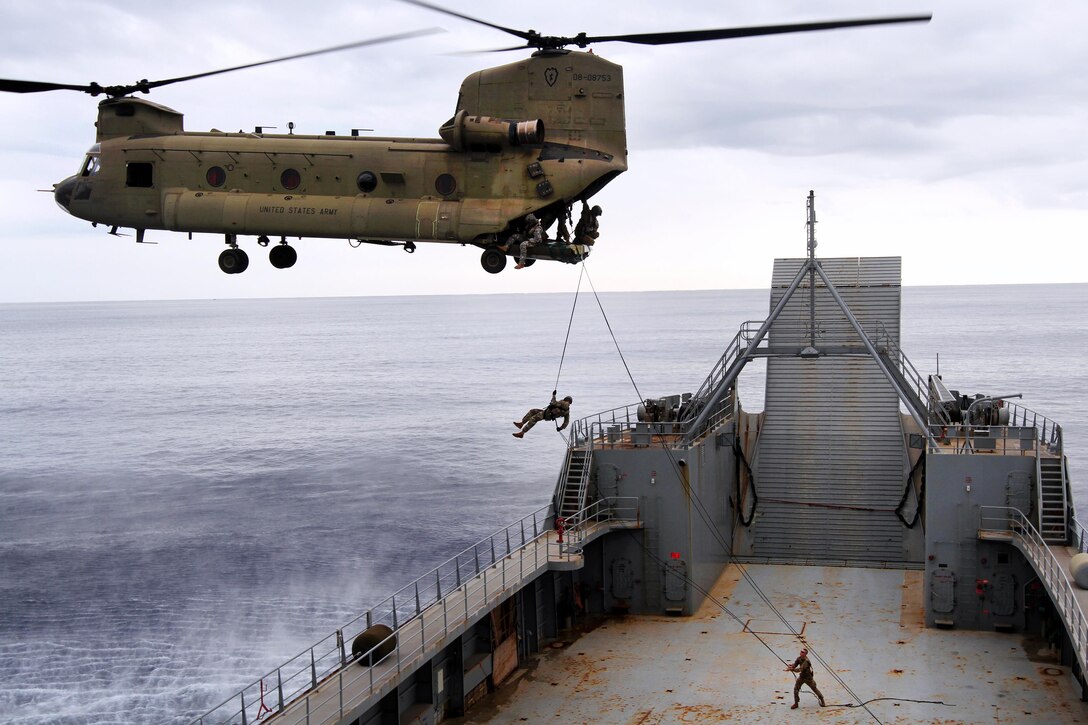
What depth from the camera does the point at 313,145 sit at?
60.1 feet

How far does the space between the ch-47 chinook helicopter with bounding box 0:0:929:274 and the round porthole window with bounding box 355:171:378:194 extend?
0.6 inches

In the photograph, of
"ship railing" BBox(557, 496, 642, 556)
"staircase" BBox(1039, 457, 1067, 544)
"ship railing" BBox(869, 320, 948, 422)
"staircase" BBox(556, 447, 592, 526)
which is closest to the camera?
"staircase" BBox(1039, 457, 1067, 544)

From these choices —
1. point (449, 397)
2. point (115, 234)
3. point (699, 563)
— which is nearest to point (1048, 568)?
point (699, 563)

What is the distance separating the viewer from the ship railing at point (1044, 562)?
16047 mm

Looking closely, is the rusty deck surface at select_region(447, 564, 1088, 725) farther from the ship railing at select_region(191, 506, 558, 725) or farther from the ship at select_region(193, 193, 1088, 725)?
the ship railing at select_region(191, 506, 558, 725)

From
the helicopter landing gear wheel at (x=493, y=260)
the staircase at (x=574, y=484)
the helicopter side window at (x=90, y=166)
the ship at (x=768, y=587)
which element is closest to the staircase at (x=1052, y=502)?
the ship at (x=768, y=587)

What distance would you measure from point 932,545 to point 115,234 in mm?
17036

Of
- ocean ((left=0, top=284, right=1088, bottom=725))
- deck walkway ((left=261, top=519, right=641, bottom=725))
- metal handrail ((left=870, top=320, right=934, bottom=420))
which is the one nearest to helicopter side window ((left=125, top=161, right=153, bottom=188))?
deck walkway ((left=261, top=519, right=641, bottom=725))

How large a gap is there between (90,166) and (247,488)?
34945 millimetres

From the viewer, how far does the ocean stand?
99.1ft

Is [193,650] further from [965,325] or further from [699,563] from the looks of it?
[965,325]

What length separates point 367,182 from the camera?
17.8 m

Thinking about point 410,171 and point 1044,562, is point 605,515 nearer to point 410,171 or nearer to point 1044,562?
point 1044,562

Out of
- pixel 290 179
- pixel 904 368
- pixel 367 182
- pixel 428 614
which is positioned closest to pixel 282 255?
pixel 290 179
